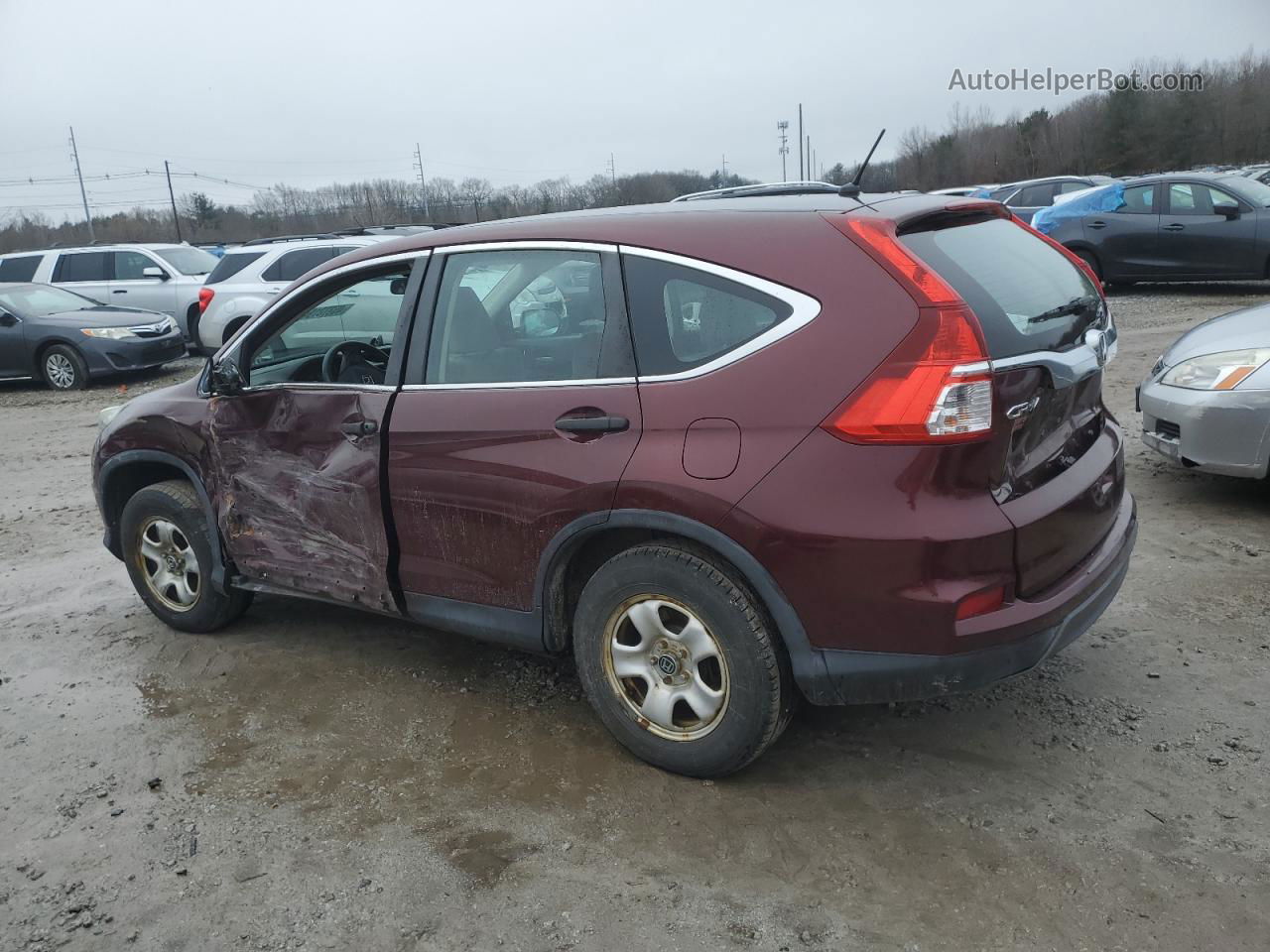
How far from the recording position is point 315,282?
3963mm

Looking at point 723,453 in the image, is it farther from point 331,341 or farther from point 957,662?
point 331,341

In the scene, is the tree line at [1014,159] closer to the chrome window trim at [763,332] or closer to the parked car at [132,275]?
the parked car at [132,275]

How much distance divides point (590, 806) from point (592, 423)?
3.86 ft

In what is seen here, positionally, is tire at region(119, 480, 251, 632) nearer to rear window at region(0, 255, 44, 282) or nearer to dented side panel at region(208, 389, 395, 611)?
dented side panel at region(208, 389, 395, 611)

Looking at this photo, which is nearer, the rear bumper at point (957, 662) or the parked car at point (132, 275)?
the rear bumper at point (957, 662)

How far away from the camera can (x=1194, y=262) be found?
13.7 metres

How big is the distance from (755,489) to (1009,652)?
2.66ft

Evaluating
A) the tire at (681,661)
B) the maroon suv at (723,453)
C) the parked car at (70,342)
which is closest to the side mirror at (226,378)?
the maroon suv at (723,453)

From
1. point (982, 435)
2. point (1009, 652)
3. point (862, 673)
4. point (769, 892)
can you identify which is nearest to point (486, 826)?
point (769, 892)

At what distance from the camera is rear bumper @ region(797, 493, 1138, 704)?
273 centimetres

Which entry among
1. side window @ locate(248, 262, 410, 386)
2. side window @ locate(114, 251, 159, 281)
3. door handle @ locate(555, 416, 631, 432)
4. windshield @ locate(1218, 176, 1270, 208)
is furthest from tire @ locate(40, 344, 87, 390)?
windshield @ locate(1218, 176, 1270, 208)

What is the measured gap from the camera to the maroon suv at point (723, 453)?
2.69m

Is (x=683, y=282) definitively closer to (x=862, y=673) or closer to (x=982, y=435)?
(x=982, y=435)

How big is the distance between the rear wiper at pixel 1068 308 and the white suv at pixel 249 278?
409 inches
